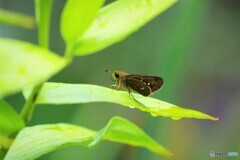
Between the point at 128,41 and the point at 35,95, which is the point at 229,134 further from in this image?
the point at 35,95

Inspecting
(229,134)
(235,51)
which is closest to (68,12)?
(229,134)

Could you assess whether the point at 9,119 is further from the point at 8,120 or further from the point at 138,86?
the point at 138,86

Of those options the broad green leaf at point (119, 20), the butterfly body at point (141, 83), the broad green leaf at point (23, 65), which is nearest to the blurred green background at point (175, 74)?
the butterfly body at point (141, 83)

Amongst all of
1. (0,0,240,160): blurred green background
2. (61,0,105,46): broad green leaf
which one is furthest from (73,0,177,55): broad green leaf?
(0,0,240,160): blurred green background

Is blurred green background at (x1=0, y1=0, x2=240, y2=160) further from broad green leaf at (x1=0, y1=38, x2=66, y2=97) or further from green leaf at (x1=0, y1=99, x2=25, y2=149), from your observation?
broad green leaf at (x1=0, y1=38, x2=66, y2=97)

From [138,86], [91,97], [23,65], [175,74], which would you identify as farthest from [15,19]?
[175,74]

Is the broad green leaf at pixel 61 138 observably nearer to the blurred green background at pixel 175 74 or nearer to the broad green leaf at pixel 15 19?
the broad green leaf at pixel 15 19
